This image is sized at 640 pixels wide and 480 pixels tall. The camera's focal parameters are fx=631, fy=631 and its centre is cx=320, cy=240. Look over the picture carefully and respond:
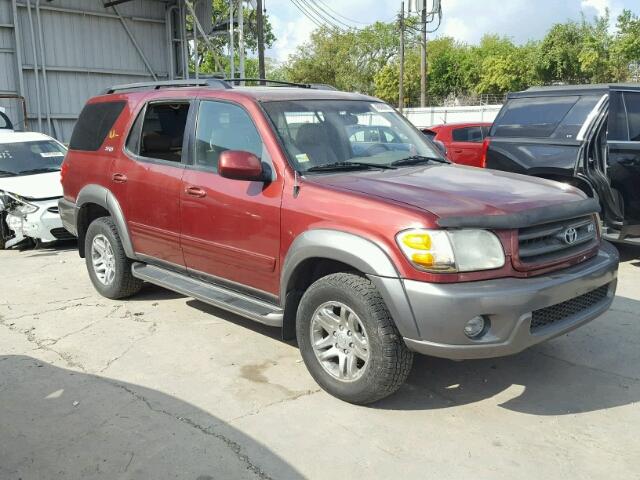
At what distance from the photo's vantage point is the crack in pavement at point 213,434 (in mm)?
3115

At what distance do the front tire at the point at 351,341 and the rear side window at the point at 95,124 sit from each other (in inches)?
119

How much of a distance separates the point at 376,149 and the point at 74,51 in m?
16.3

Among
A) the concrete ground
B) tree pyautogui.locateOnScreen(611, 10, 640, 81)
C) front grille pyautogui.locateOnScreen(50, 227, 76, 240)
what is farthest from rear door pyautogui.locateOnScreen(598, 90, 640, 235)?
tree pyautogui.locateOnScreen(611, 10, 640, 81)

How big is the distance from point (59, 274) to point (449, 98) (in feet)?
169

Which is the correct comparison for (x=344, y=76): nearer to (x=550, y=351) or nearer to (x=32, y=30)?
(x=32, y=30)

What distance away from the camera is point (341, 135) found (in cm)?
452

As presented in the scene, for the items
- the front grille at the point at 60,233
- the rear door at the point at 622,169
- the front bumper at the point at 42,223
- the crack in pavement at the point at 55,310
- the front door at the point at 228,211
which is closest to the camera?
the front door at the point at 228,211

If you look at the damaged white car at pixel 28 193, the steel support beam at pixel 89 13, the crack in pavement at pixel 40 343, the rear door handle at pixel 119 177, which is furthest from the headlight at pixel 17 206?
the steel support beam at pixel 89 13

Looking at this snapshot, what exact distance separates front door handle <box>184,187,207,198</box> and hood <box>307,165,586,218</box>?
0.97m

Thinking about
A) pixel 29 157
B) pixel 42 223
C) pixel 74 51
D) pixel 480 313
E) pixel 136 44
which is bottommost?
pixel 42 223

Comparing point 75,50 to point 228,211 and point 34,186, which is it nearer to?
point 34,186

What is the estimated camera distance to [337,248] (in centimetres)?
359

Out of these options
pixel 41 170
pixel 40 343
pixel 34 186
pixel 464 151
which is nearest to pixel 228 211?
pixel 40 343

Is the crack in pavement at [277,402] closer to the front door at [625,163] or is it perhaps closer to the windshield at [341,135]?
the windshield at [341,135]
